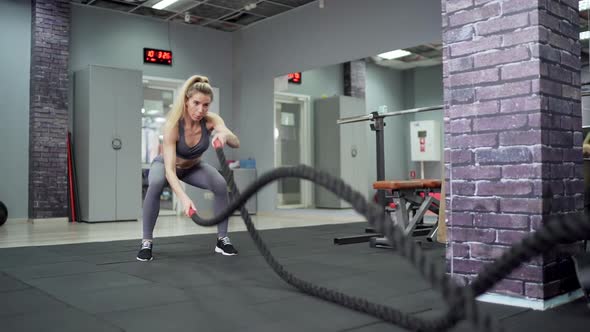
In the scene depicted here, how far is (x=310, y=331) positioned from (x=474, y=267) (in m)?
0.78

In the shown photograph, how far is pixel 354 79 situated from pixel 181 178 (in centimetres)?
646

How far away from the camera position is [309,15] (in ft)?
22.9

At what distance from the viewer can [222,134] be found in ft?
9.41

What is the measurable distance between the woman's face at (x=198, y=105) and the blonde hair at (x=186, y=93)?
23 millimetres

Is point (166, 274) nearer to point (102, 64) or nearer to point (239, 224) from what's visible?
point (239, 224)

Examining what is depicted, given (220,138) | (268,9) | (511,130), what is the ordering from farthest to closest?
(268,9), (220,138), (511,130)

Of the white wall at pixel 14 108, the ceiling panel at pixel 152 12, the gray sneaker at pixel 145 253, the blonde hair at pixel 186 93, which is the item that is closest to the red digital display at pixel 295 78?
the ceiling panel at pixel 152 12

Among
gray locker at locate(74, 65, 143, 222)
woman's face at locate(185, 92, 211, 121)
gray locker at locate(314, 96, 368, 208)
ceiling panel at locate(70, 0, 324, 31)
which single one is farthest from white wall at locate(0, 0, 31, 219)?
gray locker at locate(314, 96, 368, 208)

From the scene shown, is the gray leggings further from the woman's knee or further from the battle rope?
the battle rope

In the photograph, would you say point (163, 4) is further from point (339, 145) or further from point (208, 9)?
point (339, 145)

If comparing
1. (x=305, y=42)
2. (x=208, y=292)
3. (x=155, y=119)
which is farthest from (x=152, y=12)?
(x=208, y=292)

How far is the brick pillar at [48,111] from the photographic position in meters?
6.29

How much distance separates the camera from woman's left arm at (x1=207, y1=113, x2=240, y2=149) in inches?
111

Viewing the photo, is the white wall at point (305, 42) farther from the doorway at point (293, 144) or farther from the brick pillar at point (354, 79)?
the brick pillar at point (354, 79)
